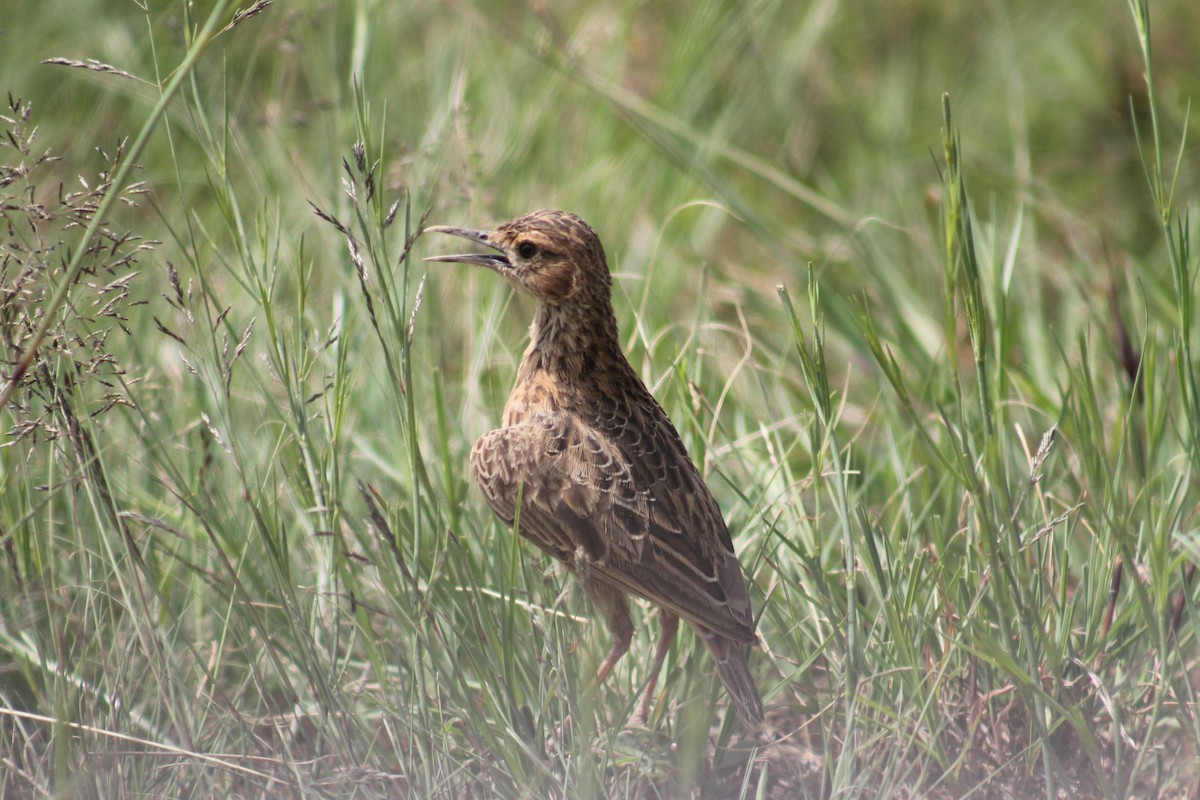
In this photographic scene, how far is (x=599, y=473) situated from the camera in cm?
389

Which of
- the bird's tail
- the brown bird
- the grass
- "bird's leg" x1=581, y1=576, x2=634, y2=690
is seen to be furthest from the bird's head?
the bird's tail

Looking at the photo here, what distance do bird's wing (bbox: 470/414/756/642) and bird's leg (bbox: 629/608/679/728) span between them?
159 mm

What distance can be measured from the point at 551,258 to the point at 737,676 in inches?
57.6

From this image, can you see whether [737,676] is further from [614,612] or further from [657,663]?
[614,612]

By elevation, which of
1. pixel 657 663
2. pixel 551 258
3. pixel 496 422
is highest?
pixel 551 258

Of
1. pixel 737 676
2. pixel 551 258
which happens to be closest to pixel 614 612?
pixel 737 676

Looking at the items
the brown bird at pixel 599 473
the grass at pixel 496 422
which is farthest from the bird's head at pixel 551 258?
the grass at pixel 496 422

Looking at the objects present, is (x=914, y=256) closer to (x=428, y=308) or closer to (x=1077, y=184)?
(x=1077, y=184)

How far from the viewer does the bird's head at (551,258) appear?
416cm

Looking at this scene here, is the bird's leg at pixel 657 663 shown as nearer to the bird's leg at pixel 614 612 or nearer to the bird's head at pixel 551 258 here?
the bird's leg at pixel 614 612

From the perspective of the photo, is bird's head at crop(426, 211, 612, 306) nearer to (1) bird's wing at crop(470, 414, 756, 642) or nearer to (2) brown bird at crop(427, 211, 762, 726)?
(2) brown bird at crop(427, 211, 762, 726)

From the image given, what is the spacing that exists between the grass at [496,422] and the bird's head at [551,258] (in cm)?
32

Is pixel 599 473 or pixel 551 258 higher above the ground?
pixel 551 258

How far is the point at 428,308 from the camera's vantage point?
4719 mm
